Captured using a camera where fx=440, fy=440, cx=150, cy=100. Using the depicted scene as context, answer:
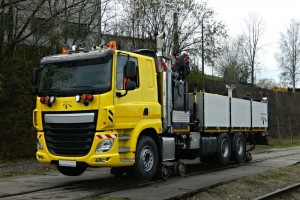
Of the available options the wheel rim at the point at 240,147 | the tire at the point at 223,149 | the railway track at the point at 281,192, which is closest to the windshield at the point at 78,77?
the railway track at the point at 281,192

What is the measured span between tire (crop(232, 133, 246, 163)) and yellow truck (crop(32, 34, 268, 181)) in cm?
432

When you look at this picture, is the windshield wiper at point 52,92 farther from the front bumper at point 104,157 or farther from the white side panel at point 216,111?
the white side panel at point 216,111

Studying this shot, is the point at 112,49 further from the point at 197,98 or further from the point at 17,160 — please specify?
the point at 17,160

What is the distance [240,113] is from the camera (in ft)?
56.4

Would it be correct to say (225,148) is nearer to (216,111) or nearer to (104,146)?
(216,111)

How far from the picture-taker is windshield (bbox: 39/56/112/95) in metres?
9.94

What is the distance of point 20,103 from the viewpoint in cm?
1872

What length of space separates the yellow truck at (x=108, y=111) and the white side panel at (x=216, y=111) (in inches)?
78.6

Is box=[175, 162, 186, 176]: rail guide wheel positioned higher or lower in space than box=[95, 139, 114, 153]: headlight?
lower

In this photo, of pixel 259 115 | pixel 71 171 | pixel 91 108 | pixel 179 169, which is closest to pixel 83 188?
pixel 71 171

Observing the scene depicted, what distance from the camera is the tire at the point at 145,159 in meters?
10.5

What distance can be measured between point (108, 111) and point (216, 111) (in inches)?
257

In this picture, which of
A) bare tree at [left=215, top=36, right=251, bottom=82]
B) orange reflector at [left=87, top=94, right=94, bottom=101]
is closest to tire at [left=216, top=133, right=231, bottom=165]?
orange reflector at [left=87, top=94, right=94, bottom=101]

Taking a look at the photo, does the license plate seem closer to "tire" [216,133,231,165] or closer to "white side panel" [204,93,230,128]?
"white side panel" [204,93,230,128]
